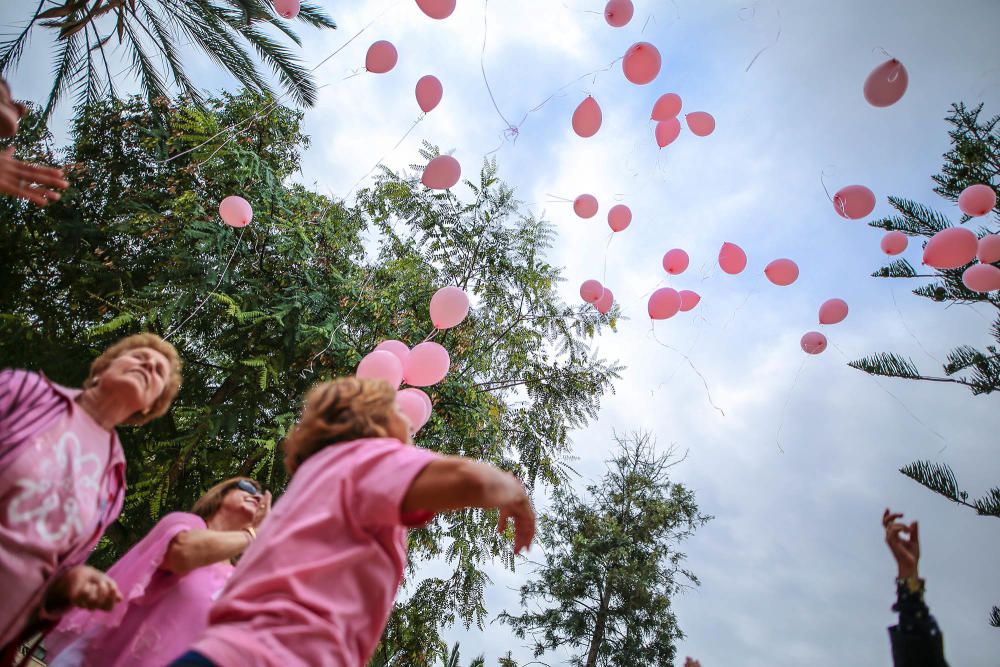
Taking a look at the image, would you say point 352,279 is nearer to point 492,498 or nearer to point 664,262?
point 664,262

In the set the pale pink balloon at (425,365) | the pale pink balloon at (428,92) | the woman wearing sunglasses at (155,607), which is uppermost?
the pale pink balloon at (428,92)

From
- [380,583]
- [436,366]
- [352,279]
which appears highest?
[352,279]

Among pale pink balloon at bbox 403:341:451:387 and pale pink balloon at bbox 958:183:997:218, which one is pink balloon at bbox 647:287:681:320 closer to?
pale pink balloon at bbox 403:341:451:387

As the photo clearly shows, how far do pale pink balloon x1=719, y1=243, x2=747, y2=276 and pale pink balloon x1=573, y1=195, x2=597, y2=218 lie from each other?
123cm

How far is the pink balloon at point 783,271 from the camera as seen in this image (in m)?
5.04

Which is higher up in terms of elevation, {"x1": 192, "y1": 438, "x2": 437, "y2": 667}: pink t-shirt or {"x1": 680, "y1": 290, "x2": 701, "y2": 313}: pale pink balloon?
{"x1": 680, "y1": 290, "x2": 701, "y2": 313}: pale pink balloon

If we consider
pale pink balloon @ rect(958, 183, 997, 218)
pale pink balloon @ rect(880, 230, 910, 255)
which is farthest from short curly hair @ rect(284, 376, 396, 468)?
pale pink balloon @ rect(880, 230, 910, 255)

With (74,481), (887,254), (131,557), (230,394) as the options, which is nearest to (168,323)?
(230,394)

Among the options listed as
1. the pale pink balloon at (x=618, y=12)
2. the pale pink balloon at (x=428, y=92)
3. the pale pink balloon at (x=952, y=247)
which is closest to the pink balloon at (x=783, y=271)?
the pale pink balloon at (x=952, y=247)

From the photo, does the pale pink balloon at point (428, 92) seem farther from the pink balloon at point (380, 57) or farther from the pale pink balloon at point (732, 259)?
the pale pink balloon at point (732, 259)

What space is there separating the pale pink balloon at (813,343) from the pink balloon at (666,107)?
7.96 ft

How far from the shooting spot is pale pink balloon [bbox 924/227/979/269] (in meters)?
4.13

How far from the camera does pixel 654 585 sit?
1384cm

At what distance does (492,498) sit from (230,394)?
5.98 m
